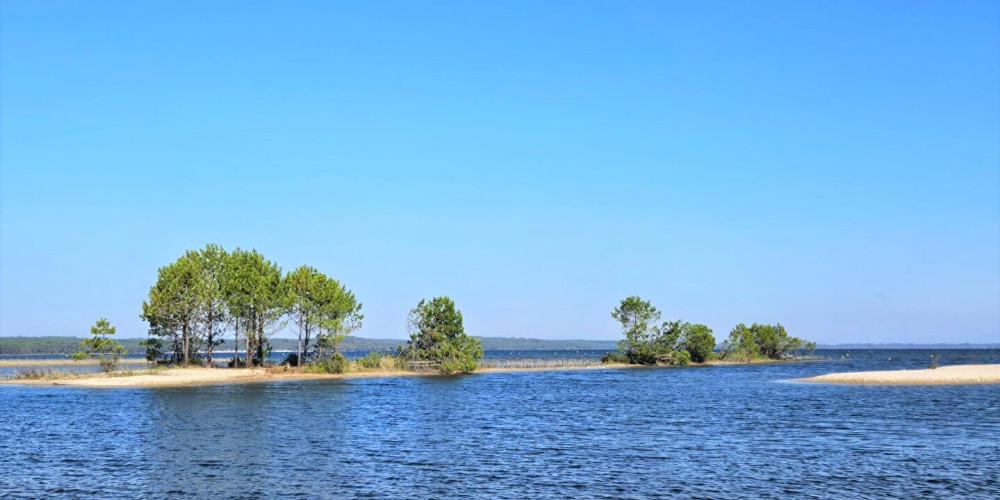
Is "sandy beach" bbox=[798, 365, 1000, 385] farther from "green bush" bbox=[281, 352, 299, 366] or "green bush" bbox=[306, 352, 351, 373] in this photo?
"green bush" bbox=[281, 352, 299, 366]

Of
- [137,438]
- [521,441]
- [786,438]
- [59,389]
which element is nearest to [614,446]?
[521,441]

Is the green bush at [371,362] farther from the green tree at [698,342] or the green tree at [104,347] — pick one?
the green tree at [698,342]

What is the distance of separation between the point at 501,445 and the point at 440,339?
73569mm

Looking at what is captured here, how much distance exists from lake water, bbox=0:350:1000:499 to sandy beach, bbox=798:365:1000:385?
15.5m

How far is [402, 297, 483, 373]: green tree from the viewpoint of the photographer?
118 metres

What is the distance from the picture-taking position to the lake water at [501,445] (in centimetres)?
3456

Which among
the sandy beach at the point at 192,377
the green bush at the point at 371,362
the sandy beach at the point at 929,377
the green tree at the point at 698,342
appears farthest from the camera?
the green tree at the point at 698,342

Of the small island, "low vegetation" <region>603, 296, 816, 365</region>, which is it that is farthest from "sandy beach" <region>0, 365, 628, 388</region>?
"low vegetation" <region>603, 296, 816, 365</region>

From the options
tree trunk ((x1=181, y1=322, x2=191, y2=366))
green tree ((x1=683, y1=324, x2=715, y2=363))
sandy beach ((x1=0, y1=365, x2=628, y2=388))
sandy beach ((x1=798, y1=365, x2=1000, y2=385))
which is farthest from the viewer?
green tree ((x1=683, y1=324, x2=715, y2=363))

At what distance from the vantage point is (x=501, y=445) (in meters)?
47.3

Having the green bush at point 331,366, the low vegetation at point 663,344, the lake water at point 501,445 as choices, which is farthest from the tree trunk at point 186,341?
the low vegetation at point 663,344

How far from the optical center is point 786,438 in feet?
159

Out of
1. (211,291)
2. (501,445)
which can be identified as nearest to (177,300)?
(211,291)

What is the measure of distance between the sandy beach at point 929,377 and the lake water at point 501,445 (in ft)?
51.0
